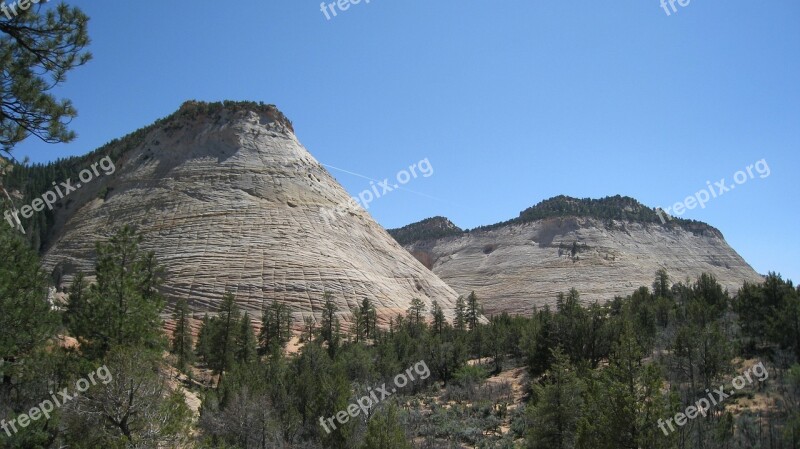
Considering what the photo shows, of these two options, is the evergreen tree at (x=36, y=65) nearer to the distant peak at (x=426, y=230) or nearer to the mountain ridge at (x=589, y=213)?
the mountain ridge at (x=589, y=213)

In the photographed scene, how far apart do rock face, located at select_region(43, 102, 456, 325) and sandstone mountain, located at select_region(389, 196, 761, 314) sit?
26450mm

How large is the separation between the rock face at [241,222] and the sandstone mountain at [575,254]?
86.8 feet

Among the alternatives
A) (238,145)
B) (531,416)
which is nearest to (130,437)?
(531,416)

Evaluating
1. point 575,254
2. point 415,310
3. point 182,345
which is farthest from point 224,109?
point 575,254

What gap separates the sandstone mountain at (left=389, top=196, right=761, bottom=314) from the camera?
8675 cm

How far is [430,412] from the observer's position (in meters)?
26.5

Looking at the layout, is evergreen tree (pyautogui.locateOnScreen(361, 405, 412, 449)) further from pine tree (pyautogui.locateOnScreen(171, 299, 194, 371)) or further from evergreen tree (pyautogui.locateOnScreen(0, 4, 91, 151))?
pine tree (pyautogui.locateOnScreen(171, 299, 194, 371))

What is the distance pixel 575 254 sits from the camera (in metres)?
94.5

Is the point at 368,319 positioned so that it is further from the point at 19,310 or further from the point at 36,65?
the point at 36,65

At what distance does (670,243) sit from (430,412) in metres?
96.8

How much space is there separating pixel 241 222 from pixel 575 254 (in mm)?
Result: 61445

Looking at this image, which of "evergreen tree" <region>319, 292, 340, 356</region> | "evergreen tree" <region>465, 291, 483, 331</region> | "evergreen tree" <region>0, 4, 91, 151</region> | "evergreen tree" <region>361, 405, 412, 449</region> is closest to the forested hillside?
"evergreen tree" <region>361, 405, 412, 449</region>

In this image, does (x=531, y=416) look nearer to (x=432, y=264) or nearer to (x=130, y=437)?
(x=130, y=437)

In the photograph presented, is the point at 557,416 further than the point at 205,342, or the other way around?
the point at 205,342
